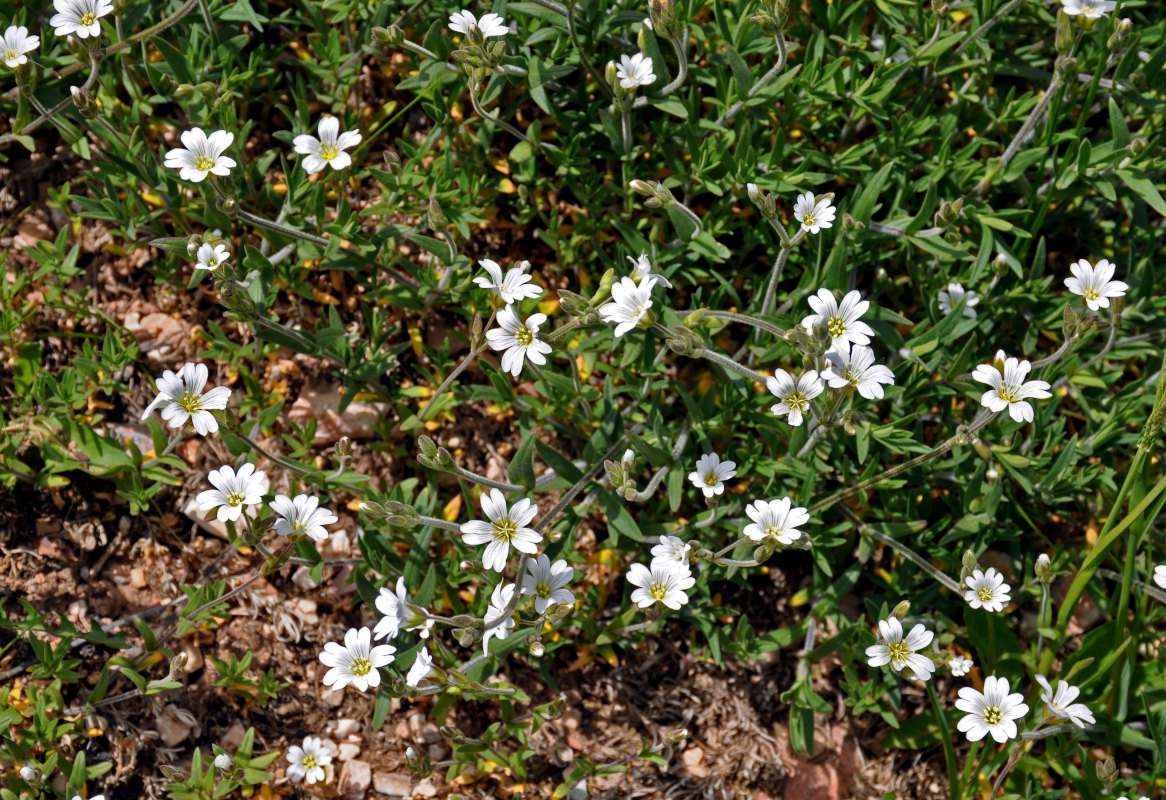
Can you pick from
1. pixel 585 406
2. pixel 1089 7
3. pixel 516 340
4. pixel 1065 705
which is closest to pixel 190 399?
pixel 516 340

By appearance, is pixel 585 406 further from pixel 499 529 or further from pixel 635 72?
pixel 635 72

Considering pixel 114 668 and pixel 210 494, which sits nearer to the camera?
pixel 210 494

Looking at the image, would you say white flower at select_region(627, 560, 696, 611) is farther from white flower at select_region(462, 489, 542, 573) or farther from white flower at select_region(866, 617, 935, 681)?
white flower at select_region(866, 617, 935, 681)

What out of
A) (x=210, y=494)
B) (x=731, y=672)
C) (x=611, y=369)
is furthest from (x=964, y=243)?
(x=210, y=494)

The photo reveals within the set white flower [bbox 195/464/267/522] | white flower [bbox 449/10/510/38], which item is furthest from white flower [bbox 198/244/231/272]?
white flower [bbox 449/10/510/38]

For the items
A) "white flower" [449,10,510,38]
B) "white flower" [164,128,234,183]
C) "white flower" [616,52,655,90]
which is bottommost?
"white flower" [164,128,234,183]

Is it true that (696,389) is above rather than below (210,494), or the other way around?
above

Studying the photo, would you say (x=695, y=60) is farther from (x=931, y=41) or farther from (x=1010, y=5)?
(x=1010, y=5)
